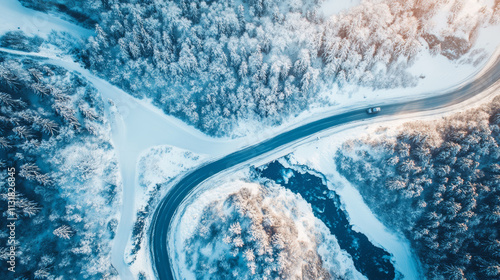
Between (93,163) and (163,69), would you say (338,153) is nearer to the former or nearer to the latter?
(163,69)

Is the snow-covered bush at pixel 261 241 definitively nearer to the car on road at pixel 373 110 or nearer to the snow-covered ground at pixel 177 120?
the snow-covered ground at pixel 177 120

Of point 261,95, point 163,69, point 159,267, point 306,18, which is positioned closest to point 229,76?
point 261,95

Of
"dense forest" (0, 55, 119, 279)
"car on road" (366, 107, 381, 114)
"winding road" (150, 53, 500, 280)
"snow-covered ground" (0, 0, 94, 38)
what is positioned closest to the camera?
"dense forest" (0, 55, 119, 279)

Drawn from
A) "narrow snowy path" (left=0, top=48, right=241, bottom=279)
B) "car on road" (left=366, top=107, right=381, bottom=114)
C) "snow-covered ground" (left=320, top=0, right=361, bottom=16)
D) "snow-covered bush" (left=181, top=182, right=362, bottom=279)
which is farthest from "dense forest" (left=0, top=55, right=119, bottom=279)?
"car on road" (left=366, top=107, right=381, bottom=114)

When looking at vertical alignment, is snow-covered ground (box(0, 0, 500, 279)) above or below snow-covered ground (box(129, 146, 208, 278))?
above

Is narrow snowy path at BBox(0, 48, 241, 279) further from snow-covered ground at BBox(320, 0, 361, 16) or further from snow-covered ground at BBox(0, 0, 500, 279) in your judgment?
snow-covered ground at BBox(320, 0, 361, 16)

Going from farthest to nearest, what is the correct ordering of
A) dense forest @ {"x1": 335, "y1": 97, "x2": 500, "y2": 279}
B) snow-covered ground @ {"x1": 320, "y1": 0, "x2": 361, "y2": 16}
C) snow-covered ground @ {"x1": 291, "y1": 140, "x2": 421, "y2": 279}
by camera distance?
snow-covered ground @ {"x1": 320, "y1": 0, "x2": 361, "y2": 16}
snow-covered ground @ {"x1": 291, "y1": 140, "x2": 421, "y2": 279}
dense forest @ {"x1": 335, "y1": 97, "x2": 500, "y2": 279}
